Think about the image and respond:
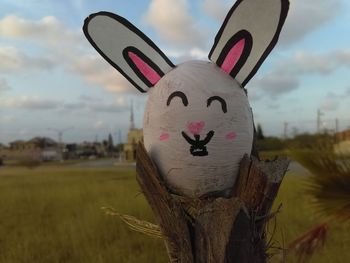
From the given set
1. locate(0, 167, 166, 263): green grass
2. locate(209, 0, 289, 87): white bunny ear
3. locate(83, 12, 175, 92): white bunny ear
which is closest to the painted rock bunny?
locate(209, 0, 289, 87): white bunny ear

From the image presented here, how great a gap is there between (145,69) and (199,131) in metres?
0.56

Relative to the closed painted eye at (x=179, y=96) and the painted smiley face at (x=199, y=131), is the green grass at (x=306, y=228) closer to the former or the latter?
the painted smiley face at (x=199, y=131)

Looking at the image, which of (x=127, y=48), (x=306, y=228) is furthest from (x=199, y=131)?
(x=306, y=228)

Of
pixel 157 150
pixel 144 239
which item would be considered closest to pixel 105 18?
pixel 157 150

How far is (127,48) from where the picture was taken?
110 inches

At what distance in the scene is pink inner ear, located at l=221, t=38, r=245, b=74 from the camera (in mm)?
2544

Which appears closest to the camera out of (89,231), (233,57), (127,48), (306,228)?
(233,57)

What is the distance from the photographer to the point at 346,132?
5301 mm

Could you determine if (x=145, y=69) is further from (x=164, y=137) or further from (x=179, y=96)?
Result: (x=164, y=137)

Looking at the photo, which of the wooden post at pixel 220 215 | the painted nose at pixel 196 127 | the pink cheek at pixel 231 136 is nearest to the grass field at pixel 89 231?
the wooden post at pixel 220 215

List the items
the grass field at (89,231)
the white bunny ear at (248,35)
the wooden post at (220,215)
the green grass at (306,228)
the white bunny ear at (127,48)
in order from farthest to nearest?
1. the grass field at (89,231)
2. the green grass at (306,228)
3. the white bunny ear at (127,48)
4. the white bunny ear at (248,35)
5. the wooden post at (220,215)

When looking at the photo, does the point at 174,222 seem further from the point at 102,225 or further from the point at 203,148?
the point at 102,225

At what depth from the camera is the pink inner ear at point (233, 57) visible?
254cm

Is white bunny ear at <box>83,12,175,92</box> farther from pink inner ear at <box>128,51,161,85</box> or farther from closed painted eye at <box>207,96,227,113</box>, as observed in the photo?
closed painted eye at <box>207,96,227,113</box>
